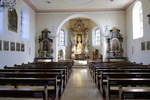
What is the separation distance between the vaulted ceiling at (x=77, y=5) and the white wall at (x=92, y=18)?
462mm

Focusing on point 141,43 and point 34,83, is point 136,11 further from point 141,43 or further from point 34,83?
point 34,83

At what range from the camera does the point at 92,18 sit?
18953 mm

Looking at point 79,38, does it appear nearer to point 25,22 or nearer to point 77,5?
point 77,5

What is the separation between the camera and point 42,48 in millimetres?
18906

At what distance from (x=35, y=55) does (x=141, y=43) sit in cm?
1007

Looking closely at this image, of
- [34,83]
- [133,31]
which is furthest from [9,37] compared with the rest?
[133,31]

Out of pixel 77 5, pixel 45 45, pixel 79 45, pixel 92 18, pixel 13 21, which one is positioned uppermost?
pixel 77 5

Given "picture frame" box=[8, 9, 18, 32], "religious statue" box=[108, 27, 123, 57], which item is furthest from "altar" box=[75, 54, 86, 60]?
"picture frame" box=[8, 9, 18, 32]

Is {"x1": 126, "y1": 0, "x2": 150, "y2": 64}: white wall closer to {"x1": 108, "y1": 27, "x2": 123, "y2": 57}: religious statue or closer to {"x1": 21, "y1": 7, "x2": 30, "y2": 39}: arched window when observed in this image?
{"x1": 108, "y1": 27, "x2": 123, "y2": 57}: religious statue

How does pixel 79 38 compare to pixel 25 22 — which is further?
pixel 79 38

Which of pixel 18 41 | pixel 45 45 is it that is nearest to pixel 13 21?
pixel 18 41

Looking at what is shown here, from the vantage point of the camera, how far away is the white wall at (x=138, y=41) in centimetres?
1254

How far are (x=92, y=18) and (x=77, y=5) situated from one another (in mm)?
2419

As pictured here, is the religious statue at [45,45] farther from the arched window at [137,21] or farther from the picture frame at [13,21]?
the arched window at [137,21]
